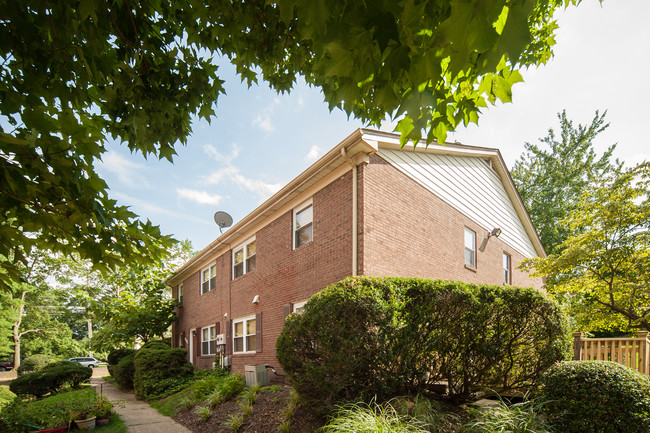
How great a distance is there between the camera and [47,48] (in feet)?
10.1

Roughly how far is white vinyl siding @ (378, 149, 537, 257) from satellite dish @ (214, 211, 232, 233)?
8765mm


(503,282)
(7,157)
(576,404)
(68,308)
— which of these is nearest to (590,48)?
(576,404)

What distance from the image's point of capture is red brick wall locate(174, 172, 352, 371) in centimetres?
920

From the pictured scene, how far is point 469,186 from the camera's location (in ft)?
42.6

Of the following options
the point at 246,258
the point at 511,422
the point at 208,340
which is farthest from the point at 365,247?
the point at 208,340

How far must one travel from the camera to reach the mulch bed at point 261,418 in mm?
6254

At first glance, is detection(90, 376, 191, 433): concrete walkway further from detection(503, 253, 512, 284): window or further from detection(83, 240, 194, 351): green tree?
detection(503, 253, 512, 284): window

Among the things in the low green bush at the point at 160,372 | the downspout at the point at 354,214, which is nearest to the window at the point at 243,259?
the low green bush at the point at 160,372

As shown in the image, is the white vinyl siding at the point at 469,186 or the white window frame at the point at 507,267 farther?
the white window frame at the point at 507,267

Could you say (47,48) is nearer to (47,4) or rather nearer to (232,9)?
(47,4)

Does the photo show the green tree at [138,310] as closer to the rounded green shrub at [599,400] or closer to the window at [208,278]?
the window at [208,278]

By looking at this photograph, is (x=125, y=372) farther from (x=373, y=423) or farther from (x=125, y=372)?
(x=373, y=423)

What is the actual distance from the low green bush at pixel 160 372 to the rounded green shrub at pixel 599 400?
461 inches

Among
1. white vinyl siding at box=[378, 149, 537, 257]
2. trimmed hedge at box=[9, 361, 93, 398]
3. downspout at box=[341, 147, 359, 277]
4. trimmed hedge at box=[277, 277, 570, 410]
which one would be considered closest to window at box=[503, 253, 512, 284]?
white vinyl siding at box=[378, 149, 537, 257]
